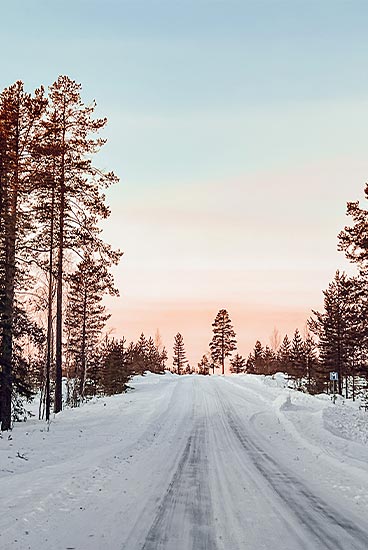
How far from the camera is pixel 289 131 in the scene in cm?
2483

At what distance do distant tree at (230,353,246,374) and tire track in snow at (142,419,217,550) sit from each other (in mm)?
97918

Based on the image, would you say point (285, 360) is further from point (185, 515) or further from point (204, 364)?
point (185, 515)

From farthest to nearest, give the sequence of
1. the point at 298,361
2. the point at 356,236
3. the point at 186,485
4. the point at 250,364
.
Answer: the point at 250,364 < the point at 298,361 < the point at 356,236 < the point at 186,485

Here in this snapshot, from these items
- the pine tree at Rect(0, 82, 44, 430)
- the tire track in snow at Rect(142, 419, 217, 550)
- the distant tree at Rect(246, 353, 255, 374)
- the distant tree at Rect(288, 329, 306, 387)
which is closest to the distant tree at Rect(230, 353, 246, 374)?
the distant tree at Rect(246, 353, 255, 374)

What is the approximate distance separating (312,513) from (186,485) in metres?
2.77

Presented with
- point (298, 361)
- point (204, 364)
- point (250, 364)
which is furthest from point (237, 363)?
point (298, 361)

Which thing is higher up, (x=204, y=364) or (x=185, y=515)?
(x=185, y=515)

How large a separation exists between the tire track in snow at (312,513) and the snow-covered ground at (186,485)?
18 millimetres

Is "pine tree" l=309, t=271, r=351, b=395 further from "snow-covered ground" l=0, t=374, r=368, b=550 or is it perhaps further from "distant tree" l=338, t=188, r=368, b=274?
"snow-covered ground" l=0, t=374, r=368, b=550

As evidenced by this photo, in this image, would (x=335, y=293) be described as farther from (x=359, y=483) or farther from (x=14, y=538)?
(x=14, y=538)

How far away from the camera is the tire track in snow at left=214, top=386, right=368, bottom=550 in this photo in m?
6.27

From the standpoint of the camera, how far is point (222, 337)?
98438 mm

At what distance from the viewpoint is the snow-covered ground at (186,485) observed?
6.40 metres

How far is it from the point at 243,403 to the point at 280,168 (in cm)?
1421
